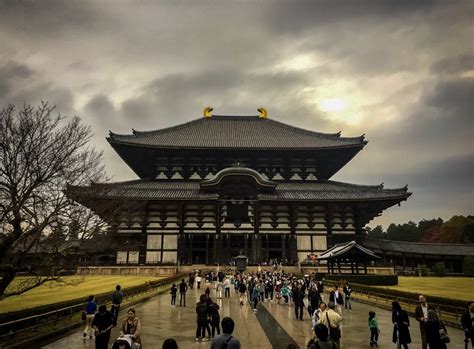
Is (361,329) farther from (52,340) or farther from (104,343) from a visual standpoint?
(52,340)

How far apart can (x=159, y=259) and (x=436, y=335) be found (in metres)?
39.1

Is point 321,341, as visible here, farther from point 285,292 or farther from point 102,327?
point 285,292

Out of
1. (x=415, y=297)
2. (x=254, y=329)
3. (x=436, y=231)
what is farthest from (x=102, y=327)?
(x=436, y=231)

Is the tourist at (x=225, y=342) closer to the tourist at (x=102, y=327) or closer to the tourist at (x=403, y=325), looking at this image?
the tourist at (x=102, y=327)

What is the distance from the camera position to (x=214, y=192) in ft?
152

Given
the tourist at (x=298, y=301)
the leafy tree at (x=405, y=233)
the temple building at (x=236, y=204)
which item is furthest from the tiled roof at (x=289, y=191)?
the leafy tree at (x=405, y=233)

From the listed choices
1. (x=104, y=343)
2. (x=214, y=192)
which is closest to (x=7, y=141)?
(x=104, y=343)

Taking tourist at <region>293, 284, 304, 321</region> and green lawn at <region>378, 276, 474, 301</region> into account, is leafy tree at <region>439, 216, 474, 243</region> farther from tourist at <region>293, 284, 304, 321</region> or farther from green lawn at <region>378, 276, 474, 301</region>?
tourist at <region>293, 284, 304, 321</region>

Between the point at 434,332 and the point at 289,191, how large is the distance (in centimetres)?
3947

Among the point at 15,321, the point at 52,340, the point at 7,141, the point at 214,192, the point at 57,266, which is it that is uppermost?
the point at 214,192

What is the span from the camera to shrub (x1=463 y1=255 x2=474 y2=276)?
1863 inches

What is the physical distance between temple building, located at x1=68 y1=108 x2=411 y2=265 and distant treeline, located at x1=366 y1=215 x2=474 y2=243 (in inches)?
1325

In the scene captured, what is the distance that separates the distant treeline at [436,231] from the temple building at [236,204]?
1325 inches

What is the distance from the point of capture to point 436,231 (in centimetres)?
9944
